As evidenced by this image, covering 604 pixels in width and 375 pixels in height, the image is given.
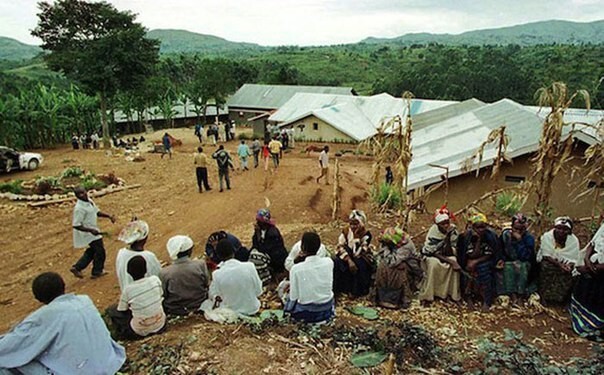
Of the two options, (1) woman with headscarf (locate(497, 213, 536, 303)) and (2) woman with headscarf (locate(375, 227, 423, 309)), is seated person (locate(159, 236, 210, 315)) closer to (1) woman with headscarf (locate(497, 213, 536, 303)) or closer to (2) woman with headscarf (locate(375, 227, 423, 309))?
(2) woman with headscarf (locate(375, 227, 423, 309))

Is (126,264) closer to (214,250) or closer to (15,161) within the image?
(214,250)

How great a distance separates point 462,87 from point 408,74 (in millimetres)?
10367

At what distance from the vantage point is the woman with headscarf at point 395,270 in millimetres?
5805

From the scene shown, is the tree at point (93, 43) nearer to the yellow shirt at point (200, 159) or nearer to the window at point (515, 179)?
the yellow shirt at point (200, 159)

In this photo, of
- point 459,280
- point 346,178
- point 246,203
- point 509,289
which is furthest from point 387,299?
point 346,178

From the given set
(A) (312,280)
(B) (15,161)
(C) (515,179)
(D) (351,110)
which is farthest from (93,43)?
(A) (312,280)

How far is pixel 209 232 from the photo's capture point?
11.5 m

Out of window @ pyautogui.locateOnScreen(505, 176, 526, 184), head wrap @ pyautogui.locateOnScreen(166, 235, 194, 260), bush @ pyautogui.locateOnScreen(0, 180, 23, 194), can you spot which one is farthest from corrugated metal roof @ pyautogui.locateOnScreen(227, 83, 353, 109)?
head wrap @ pyautogui.locateOnScreen(166, 235, 194, 260)

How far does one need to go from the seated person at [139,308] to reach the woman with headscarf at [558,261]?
450 centimetres

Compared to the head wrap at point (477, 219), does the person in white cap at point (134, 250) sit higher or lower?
lower

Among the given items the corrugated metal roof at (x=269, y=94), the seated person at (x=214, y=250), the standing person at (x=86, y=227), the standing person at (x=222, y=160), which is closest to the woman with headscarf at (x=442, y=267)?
the seated person at (x=214, y=250)

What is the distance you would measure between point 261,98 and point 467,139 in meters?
35.7

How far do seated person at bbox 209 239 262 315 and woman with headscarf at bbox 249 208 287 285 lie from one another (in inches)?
38.3

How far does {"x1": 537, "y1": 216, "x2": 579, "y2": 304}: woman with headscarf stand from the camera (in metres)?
5.54
